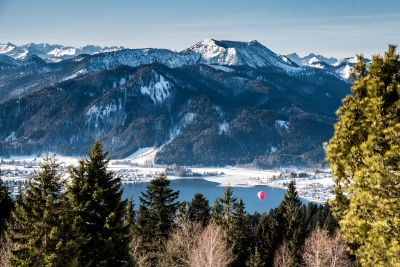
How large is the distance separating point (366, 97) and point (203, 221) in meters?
33.7

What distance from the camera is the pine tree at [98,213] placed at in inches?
646

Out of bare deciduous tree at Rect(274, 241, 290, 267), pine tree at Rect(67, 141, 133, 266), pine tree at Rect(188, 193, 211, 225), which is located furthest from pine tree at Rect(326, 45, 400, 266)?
pine tree at Rect(188, 193, 211, 225)

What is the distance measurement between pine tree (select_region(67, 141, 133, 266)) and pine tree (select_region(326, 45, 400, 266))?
10230 millimetres

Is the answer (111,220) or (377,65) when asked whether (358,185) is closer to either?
(377,65)

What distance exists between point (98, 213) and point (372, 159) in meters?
11.9

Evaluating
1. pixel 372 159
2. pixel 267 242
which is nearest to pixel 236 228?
pixel 267 242

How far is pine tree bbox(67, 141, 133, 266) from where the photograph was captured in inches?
646

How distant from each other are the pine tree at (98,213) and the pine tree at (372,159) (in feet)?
33.6

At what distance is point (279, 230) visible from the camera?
3912 centimetres

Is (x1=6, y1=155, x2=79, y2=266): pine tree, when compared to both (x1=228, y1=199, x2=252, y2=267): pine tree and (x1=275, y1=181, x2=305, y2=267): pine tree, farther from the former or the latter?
(x1=275, y1=181, x2=305, y2=267): pine tree

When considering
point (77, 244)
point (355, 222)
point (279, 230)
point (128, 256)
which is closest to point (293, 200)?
point (279, 230)

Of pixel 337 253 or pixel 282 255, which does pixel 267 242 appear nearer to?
pixel 282 255

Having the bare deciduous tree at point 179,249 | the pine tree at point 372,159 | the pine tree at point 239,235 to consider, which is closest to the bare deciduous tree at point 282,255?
the pine tree at point 239,235

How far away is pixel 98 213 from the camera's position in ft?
55.5
